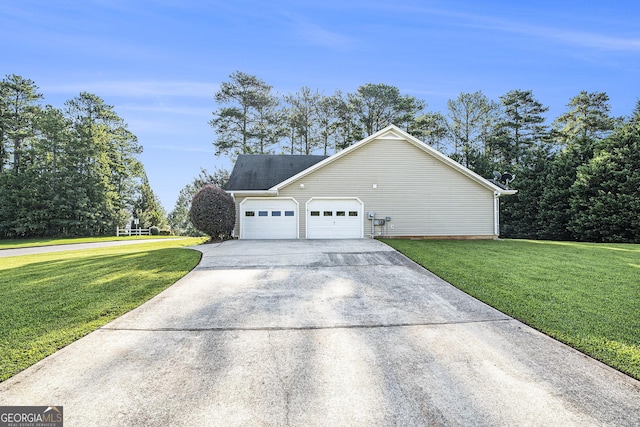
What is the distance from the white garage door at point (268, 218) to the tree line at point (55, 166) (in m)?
19.1

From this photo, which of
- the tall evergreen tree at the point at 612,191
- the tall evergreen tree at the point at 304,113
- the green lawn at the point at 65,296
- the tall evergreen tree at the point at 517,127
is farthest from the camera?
the tall evergreen tree at the point at 304,113

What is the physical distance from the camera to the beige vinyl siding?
14.1 metres

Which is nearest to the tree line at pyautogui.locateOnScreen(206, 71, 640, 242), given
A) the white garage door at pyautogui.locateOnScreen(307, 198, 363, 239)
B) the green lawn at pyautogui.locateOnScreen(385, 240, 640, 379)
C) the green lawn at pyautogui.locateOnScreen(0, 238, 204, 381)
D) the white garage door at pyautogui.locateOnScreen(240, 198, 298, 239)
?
the white garage door at pyautogui.locateOnScreen(307, 198, 363, 239)

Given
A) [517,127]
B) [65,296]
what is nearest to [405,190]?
[65,296]

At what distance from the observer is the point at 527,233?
21.8m

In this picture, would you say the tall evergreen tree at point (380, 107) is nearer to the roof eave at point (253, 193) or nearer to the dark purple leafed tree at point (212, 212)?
the roof eave at point (253, 193)

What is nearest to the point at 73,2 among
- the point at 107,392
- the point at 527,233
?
A: the point at 107,392

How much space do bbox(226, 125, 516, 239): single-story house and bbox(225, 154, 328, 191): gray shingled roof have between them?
130 cm

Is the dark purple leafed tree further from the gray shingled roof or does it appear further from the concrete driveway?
the concrete driveway

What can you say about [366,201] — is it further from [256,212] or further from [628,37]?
[628,37]

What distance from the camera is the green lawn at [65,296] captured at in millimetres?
3377
